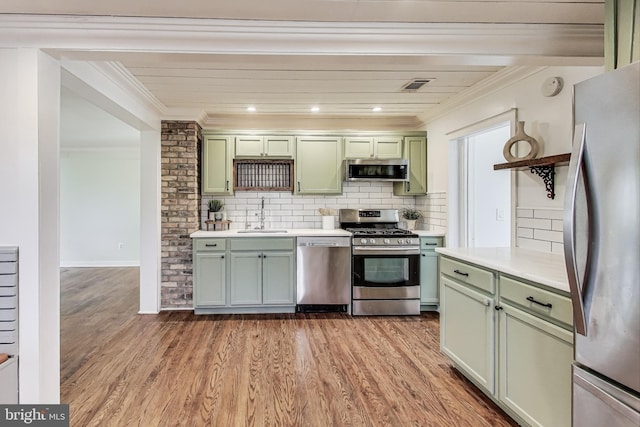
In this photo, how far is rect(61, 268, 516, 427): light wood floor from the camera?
214 cm

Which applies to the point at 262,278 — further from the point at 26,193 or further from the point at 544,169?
the point at 544,169

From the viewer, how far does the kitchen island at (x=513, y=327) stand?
1.65m

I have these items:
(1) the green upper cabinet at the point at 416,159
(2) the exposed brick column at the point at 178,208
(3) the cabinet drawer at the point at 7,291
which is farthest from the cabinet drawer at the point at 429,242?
(3) the cabinet drawer at the point at 7,291

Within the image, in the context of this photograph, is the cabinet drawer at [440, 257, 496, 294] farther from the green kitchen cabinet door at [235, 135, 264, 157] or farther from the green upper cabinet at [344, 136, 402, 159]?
the green kitchen cabinet door at [235, 135, 264, 157]

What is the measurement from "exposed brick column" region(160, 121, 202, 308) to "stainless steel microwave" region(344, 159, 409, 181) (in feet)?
6.13

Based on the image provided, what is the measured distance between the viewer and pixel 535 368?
70.6 inches

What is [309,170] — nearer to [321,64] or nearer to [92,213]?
[321,64]

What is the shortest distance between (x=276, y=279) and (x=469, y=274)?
2276 millimetres

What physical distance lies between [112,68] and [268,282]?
252cm

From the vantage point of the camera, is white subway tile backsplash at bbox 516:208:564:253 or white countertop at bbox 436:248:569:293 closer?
white countertop at bbox 436:248:569:293

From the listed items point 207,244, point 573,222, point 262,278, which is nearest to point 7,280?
point 207,244

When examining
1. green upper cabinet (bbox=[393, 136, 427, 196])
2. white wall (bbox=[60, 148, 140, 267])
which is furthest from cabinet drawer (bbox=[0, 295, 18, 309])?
white wall (bbox=[60, 148, 140, 267])

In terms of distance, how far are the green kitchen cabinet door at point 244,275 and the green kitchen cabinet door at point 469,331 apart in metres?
2.10

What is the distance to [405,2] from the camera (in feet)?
5.79
